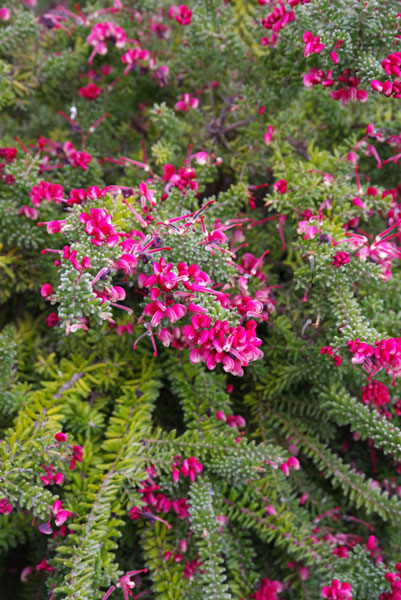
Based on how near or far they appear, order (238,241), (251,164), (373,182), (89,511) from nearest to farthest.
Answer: (89,511), (238,241), (251,164), (373,182)

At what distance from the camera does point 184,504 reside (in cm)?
104

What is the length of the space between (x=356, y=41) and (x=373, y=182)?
0.48 m

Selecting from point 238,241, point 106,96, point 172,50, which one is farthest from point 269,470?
point 172,50

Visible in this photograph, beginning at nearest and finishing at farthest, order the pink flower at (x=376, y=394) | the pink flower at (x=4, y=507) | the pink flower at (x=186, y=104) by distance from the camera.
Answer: the pink flower at (x=4, y=507), the pink flower at (x=376, y=394), the pink flower at (x=186, y=104)

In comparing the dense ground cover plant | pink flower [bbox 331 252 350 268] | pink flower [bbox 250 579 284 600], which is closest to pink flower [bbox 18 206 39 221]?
the dense ground cover plant

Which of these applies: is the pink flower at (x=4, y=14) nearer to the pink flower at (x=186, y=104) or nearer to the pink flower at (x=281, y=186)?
A: the pink flower at (x=186, y=104)

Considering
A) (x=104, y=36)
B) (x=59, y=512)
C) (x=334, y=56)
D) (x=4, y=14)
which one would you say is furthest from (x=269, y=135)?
(x=59, y=512)

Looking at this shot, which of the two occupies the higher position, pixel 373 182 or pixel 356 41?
pixel 356 41

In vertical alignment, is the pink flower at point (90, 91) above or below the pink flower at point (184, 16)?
below

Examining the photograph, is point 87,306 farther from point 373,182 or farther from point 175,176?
point 373,182

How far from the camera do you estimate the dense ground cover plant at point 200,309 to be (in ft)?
2.85

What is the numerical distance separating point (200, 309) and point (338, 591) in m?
0.62

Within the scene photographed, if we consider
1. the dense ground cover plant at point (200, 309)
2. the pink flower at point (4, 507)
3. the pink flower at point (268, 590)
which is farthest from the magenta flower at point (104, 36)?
the pink flower at point (268, 590)

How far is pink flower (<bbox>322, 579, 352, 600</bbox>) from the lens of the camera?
3.08ft
